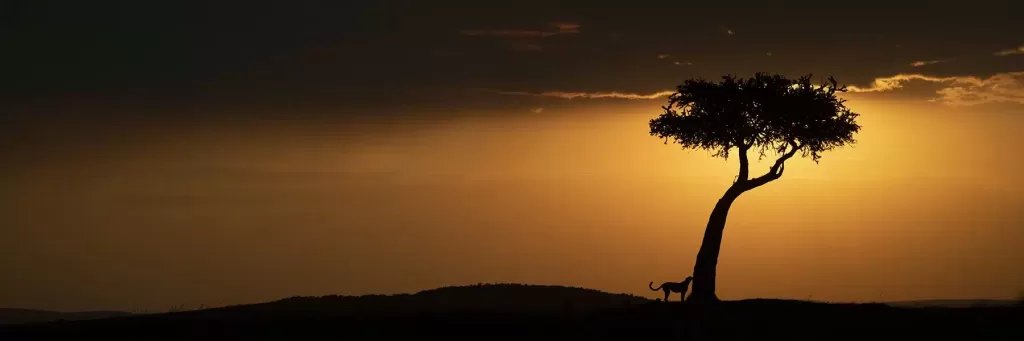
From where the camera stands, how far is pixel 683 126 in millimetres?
47281

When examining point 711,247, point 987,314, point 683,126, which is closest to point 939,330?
point 987,314

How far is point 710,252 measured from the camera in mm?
45219

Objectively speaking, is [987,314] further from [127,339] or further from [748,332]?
[127,339]

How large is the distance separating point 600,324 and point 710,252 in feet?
35.7

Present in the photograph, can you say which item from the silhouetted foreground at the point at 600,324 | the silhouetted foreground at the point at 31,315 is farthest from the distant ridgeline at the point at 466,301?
the silhouetted foreground at the point at 31,315

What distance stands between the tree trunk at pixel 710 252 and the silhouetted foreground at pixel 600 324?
5175 millimetres

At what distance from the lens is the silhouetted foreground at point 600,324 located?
34.2m

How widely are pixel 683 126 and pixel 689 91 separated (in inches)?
59.5

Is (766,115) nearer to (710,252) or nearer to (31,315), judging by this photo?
(710,252)

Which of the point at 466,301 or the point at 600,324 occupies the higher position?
the point at 466,301

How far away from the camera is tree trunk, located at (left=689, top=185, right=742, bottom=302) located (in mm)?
44875

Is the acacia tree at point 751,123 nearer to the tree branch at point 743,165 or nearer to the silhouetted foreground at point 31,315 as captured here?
the tree branch at point 743,165

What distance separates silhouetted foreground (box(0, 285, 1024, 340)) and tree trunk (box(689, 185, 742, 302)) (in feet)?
17.0

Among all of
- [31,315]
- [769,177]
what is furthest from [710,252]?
[31,315]
